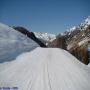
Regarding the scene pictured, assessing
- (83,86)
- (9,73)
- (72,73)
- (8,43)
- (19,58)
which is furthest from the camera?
(8,43)

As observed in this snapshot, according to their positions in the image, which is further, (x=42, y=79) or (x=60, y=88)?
(x=42, y=79)

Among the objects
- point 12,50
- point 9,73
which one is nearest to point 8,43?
point 12,50

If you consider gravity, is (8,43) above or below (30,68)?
above

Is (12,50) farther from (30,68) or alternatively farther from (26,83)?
(26,83)

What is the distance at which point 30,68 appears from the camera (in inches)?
627

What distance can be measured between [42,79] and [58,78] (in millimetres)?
1276

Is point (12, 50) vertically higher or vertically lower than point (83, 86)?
higher

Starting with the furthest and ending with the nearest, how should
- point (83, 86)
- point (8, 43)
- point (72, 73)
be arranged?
point (8, 43) < point (72, 73) < point (83, 86)


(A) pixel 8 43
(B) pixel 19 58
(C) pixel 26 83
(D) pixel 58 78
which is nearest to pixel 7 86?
(C) pixel 26 83

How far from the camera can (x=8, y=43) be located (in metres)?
20.4

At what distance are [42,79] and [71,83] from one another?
1.97 m

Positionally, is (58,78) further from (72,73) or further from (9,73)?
(9,73)

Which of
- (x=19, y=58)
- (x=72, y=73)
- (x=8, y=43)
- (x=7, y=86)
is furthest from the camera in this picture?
(x=8, y=43)

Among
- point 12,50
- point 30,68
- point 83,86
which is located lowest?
point 83,86
